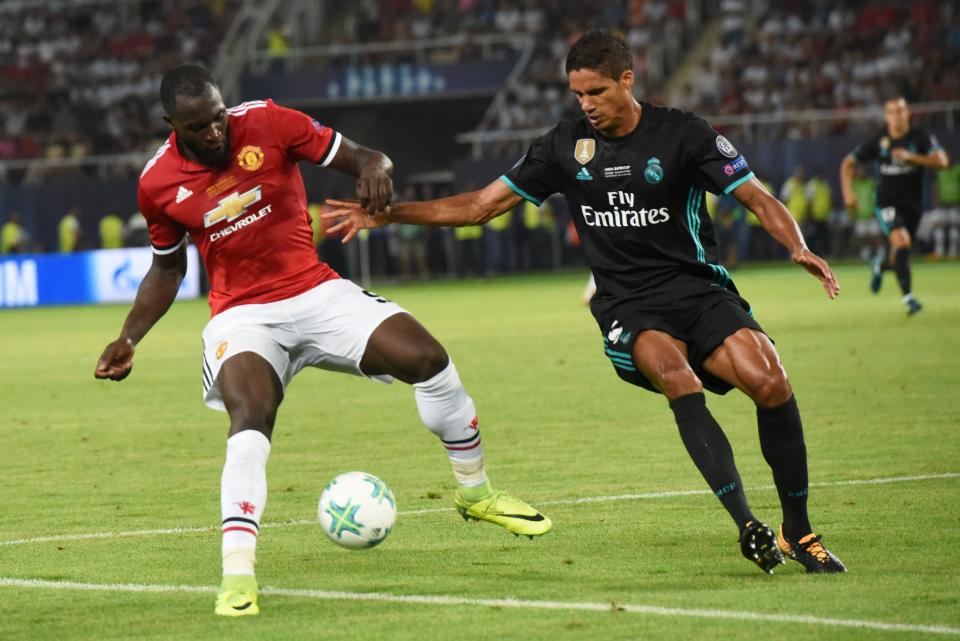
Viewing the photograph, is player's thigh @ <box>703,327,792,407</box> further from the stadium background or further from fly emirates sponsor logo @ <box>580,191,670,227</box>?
the stadium background

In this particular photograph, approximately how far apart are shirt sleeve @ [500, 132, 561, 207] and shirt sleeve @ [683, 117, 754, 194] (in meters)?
0.68

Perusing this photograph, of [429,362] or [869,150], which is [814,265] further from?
[869,150]

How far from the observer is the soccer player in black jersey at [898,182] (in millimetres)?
18750

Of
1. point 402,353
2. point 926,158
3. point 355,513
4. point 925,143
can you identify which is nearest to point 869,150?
point 925,143

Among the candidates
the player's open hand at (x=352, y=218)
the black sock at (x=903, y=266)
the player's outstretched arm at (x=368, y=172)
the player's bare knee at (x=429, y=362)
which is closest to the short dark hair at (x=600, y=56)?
the player's outstretched arm at (x=368, y=172)

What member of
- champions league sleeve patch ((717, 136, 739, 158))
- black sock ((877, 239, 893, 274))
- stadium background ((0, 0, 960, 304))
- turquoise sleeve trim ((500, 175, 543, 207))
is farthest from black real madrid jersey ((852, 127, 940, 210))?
stadium background ((0, 0, 960, 304))

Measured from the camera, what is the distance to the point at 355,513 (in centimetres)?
676

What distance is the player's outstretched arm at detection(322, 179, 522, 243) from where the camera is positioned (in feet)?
23.4

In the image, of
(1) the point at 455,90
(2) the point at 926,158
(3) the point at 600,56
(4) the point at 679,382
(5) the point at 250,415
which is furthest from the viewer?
(1) the point at 455,90

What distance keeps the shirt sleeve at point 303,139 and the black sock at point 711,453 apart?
1829 millimetres

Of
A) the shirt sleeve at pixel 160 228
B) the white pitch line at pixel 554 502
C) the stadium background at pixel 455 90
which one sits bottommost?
the stadium background at pixel 455 90

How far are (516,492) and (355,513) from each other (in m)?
2.17

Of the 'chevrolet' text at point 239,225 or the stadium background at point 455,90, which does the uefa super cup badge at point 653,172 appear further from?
the stadium background at point 455,90

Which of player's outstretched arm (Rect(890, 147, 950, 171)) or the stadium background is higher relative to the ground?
player's outstretched arm (Rect(890, 147, 950, 171))
